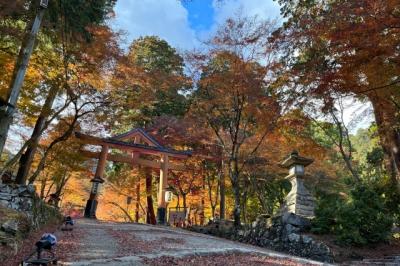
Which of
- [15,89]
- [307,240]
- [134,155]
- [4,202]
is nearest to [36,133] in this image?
[4,202]

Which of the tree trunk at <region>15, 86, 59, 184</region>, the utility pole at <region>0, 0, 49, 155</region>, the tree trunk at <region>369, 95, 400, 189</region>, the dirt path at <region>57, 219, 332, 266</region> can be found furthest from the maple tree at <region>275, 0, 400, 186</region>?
the tree trunk at <region>15, 86, 59, 184</region>

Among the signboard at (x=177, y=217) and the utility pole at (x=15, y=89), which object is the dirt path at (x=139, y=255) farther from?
the signboard at (x=177, y=217)

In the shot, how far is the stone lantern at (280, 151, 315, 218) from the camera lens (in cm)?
1135

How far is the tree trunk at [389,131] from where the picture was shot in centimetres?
977

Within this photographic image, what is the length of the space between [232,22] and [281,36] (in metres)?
4.19

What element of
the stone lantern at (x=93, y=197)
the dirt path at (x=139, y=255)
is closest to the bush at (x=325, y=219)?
the dirt path at (x=139, y=255)

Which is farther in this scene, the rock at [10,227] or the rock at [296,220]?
the rock at [296,220]

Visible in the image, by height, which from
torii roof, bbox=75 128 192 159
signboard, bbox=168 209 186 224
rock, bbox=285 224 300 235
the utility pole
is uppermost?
torii roof, bbox=75 128 192 159

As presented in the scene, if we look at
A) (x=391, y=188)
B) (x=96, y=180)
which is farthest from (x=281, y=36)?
(x=96, y=180)

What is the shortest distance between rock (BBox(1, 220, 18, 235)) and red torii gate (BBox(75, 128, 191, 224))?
29.2 ft

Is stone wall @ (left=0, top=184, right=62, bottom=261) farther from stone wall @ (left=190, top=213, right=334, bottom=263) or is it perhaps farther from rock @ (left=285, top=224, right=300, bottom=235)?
rock @ (left=285, top=224, right=300, bottom=235)

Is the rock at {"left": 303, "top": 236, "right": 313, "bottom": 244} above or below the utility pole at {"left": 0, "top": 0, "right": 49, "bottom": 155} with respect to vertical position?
below

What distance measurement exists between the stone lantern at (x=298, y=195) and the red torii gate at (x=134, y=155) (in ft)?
24.1

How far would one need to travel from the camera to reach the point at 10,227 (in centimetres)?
643
